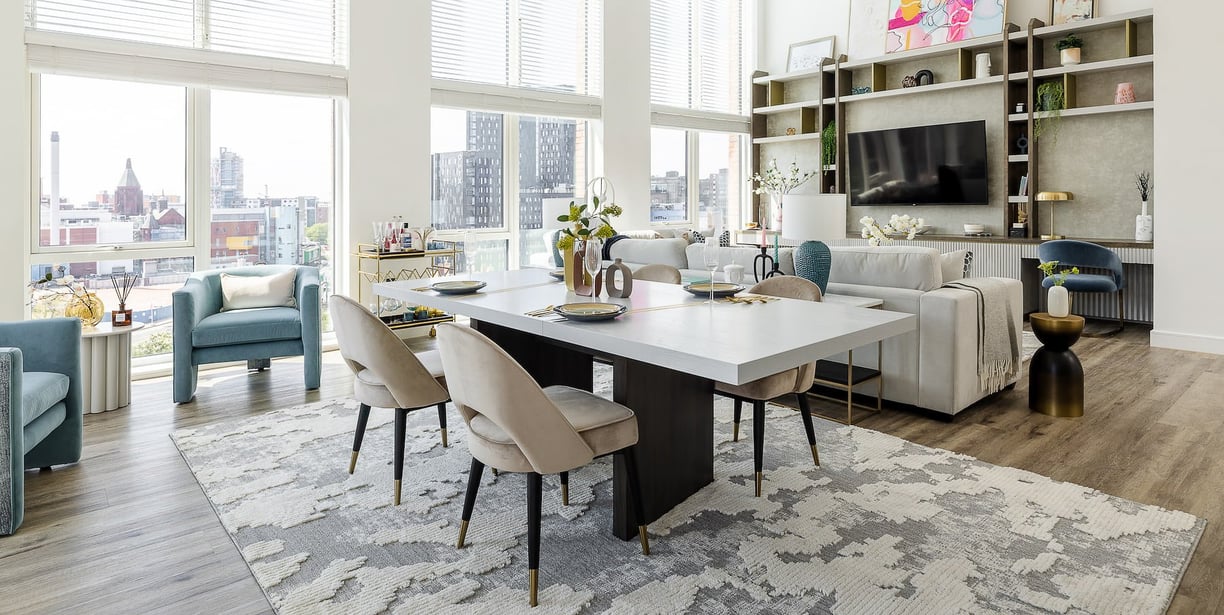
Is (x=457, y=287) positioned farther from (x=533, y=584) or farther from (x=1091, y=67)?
(x=1091, y=67)

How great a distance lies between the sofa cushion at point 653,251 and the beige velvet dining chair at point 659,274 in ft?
2.67

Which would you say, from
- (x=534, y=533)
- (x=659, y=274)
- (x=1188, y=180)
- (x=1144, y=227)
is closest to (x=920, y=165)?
(x=1144, y=227)

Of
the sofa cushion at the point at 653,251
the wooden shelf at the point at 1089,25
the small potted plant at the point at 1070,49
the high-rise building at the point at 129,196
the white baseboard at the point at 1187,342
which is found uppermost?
the wooden shelf at the point at 1089,25

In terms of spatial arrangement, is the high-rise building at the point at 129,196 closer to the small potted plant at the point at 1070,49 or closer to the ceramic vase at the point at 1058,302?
the ceramic vase at the point at 1058,302

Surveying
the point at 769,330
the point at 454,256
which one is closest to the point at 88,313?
the point at 454,256

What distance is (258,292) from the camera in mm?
4707

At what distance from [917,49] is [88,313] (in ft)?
24.8

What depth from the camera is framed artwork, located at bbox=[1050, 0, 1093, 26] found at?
6.55m

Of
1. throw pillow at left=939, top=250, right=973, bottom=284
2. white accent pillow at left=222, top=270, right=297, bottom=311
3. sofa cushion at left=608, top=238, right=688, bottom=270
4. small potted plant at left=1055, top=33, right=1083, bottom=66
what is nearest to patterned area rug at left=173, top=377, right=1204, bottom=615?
throw pillow at left=939, top=250, right=973, bottom=284

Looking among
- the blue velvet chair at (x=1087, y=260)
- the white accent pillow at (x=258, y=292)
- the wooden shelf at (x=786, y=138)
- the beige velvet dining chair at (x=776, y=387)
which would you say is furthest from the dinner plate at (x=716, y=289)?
the wooden shelf at (x=786, y=138)

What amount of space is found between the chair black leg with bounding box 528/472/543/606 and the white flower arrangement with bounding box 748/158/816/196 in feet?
24.2

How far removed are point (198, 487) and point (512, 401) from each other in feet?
5.76

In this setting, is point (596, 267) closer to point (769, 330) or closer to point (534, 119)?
point (769, 330)

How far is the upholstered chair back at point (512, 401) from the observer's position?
1.92 meters
